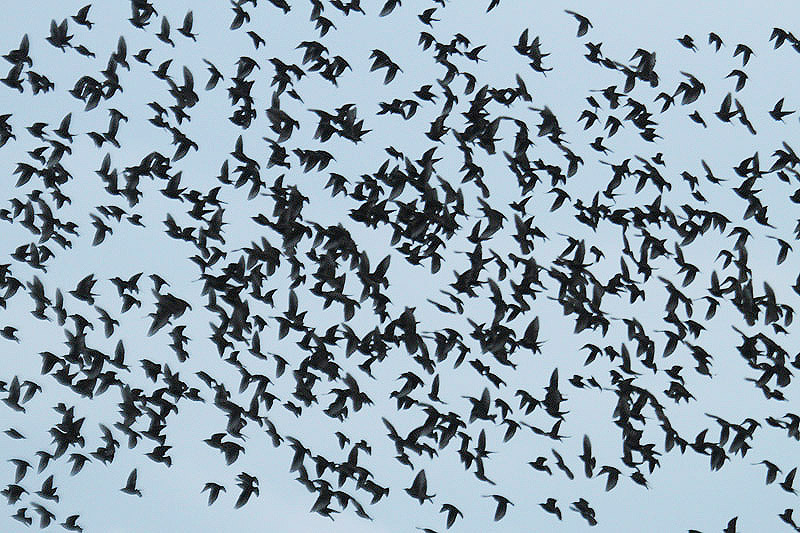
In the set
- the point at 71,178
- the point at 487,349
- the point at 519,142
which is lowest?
the point at 487,349

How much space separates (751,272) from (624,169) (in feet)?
14.0

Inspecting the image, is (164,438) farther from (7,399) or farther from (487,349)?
(487,349)

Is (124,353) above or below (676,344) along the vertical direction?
below

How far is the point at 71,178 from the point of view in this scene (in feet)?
116

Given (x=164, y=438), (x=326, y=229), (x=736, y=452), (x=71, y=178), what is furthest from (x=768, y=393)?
(x=71, y=178)

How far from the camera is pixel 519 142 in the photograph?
35062 millimetres

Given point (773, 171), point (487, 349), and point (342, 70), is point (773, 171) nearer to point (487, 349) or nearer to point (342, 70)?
point (487, 349)

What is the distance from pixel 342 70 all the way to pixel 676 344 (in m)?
11.0

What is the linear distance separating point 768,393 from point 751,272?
322cm

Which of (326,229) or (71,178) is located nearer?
(326,229)

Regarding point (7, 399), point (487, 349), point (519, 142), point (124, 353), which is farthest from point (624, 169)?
point (7, 399)

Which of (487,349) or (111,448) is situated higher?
(487,349)

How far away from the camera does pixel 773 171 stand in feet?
113

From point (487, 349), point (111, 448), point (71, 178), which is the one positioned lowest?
point (111, 448)
